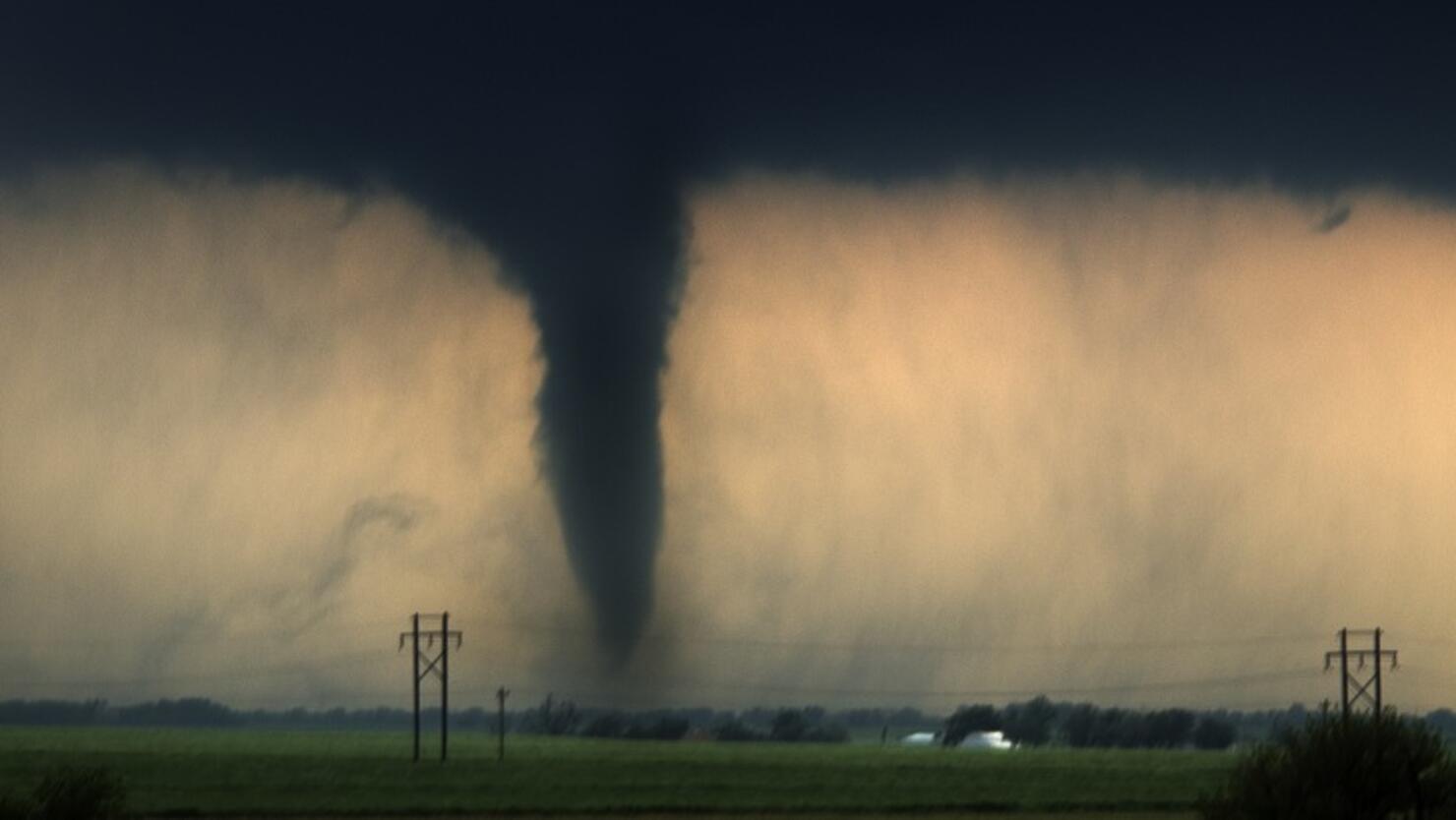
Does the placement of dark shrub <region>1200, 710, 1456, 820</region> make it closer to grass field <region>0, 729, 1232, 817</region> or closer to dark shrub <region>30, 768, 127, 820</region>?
dark shrub <region>30, 768, 127, 820</region>

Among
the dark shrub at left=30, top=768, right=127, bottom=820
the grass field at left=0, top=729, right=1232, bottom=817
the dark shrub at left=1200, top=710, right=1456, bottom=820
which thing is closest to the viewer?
the dark shrub at left=30, top=768, right=127, bottom=820

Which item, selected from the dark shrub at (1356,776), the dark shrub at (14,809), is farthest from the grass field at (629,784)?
the dark shrub at (14,809)

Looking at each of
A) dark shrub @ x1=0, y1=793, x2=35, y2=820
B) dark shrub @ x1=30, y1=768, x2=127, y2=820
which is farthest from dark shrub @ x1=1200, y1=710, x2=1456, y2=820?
dark shrub @ x1=0, y1=793, x2=35, y2=820

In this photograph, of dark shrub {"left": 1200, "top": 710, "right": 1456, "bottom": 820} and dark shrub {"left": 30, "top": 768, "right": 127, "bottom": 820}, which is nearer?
dark shrub {"left": 30, "top": 768, "right": 127, "bottom": 820}

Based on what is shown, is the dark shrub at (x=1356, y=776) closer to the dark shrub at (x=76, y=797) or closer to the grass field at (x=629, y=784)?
the dark shrub at (x=76, y=797)

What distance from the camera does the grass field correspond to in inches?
3866

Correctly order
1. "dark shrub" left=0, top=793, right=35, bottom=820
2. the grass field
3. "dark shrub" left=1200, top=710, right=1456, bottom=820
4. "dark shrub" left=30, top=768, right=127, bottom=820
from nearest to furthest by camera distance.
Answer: "dark shrub" left=0, top=793, right=35, bottom=820 → "dark shrub" left=30, top=768, right=127, bottom=820 → "dark shrub" left=1200, top=710, right=1456, bottom=820 → the grass field

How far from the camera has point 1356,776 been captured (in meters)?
50.3

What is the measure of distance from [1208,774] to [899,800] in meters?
23.1

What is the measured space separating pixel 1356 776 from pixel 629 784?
64.6m

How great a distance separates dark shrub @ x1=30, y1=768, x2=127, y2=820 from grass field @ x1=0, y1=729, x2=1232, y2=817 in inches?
1744

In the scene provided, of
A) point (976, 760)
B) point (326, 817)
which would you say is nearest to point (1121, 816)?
point (326, 817)

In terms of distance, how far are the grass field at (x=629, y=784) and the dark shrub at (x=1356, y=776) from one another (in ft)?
139

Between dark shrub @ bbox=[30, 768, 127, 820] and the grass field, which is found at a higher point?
dark shrub @ bbox=[30, 768, 127, 820]
